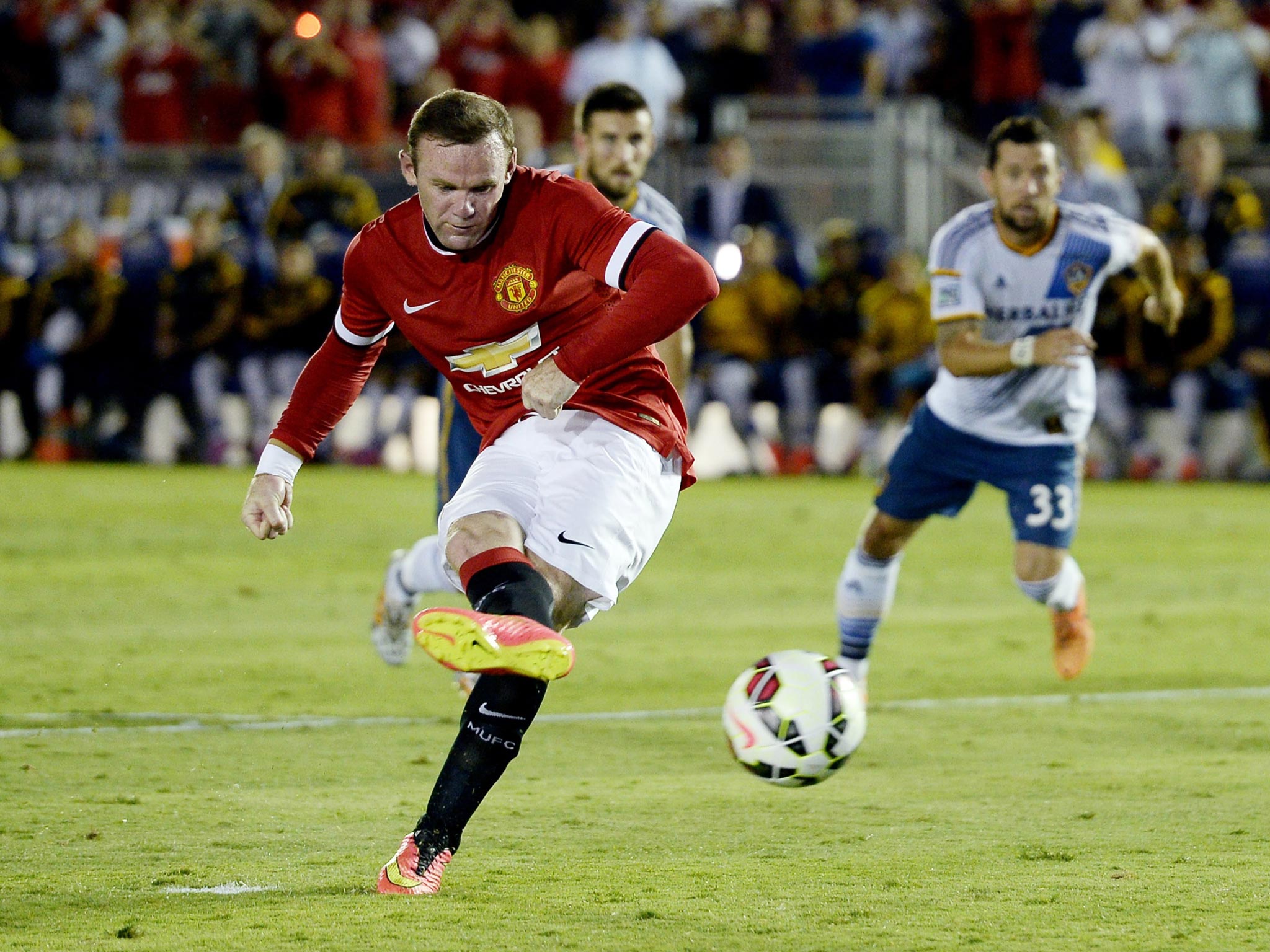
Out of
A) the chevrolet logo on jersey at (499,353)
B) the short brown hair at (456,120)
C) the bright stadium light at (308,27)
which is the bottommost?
the chevrolet logo on jersey at (499,353)

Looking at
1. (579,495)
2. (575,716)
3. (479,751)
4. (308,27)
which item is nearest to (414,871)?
(479,751)

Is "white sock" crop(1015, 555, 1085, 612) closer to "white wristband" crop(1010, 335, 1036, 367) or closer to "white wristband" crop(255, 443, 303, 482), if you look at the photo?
"white wristband" crop(1010, 335, 1036, 367)

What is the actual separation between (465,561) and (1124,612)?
6.14 metres

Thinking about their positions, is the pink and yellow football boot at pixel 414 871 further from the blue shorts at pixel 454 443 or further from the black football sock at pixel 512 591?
the blue shorts at pixel 454 443

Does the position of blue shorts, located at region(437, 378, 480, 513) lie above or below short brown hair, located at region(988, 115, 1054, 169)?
below

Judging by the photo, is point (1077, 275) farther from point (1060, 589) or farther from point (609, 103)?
point (609, 103)

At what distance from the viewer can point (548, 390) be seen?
16.0 feet

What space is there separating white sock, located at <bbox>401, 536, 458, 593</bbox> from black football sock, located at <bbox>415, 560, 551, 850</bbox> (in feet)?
8.67

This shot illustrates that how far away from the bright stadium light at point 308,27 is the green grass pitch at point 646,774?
27.5 ft

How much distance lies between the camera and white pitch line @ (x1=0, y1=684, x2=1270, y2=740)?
700 cm

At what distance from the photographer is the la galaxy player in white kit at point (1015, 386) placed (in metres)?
7.71

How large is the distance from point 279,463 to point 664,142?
44.0 feet

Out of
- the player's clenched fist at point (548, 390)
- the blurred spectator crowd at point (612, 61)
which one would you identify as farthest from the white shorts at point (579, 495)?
the blurred spectator crowd at point (612, 61)

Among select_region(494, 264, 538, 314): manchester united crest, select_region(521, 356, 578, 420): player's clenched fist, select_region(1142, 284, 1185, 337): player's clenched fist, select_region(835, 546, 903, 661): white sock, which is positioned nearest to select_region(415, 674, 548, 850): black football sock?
select_region(521, 356, 578, 420): player's clenched fist
